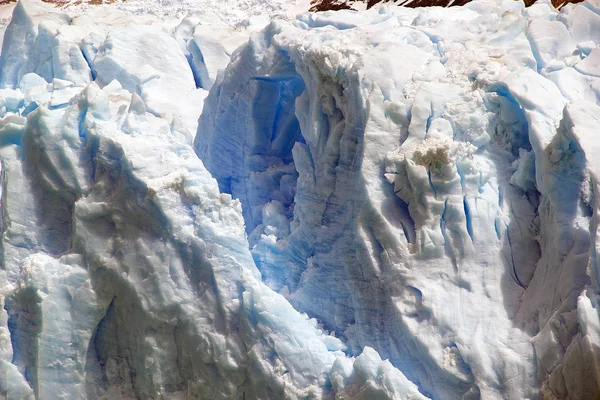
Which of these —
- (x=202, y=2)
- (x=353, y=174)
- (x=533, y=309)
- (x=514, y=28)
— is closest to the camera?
(x=533, y=309)

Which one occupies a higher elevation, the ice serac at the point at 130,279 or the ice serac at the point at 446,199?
the ice serac at the point at 446,199

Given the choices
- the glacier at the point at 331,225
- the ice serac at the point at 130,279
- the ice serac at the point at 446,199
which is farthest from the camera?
the ice serac at the point at 130,279

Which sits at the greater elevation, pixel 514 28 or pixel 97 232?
pixel 514 28

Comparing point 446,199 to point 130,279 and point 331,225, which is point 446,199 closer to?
point 331,225

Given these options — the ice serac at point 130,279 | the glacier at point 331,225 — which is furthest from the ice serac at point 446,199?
the ice serac at point 130,279

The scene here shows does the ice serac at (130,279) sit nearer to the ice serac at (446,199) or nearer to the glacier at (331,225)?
the glacier at (331,225)

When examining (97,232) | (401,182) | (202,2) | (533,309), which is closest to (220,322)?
(97,232)

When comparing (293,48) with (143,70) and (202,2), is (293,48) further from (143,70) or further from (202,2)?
(202,2)
